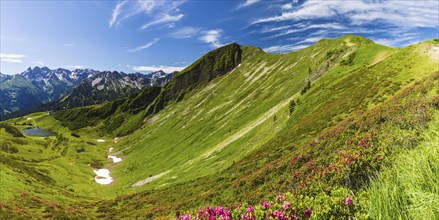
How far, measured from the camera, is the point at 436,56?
50094 mm

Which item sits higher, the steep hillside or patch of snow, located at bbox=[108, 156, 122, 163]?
the steep hillside

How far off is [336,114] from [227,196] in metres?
24.8

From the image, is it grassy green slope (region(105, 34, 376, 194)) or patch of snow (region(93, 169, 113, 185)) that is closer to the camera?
grassy green slope (region(105, 34, 376, 194))

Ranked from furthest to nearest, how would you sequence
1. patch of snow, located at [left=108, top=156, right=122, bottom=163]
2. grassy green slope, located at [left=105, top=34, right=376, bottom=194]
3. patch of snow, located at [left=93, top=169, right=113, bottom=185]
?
1. patch of snow, located at [left=108, top=156, right=122, bottom=163]
2. patch of snow, located at [left=93, top=169, right=113, bottom=185]
3. grassy green slope, located at [left=105, top=34, right=376, bottom=194]

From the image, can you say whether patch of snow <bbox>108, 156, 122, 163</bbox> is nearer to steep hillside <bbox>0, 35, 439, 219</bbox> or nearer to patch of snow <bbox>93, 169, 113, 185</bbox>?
patch of snow <bbox>93, 169, 113, 185</bbox>

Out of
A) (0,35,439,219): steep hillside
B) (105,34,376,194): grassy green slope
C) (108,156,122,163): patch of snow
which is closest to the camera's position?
(0,35,439,219): steep hillside

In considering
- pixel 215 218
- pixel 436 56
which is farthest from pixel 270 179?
pixel 436 56

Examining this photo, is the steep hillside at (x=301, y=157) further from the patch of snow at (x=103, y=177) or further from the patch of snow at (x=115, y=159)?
the patch of snow at (x=115, y=159)

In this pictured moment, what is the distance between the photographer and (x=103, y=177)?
115000 millimetres

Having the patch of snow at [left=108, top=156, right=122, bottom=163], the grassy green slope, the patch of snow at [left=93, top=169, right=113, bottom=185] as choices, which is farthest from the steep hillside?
the patch of snow at [left=108, top=156, right=122, bottom=163]

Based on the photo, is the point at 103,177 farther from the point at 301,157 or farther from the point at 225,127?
the point at 301,157

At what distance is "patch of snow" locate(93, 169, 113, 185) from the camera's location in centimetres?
10788

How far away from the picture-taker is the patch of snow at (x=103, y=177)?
4247 inches

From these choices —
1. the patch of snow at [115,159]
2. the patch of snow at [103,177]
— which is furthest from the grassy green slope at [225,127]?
the patch of snow at [115,159]
